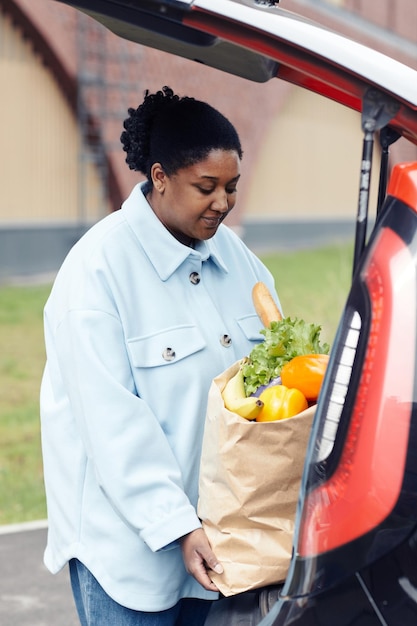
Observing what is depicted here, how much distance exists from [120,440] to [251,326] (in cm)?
47

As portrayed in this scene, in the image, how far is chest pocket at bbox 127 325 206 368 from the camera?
2.11 metres

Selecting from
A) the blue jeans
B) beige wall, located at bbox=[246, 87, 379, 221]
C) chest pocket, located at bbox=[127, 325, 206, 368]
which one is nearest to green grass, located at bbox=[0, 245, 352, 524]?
the blue jeans

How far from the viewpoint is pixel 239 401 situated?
191cm

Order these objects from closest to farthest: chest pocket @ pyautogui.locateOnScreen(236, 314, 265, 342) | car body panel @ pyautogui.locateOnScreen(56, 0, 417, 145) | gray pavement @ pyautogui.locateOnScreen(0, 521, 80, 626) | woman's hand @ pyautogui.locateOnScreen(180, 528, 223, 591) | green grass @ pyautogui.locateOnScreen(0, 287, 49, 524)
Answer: car body panel @ pyautogui.locateOnScreen(56, 0, 417, 145), woman's hand @ pyautogui.locateOnScreen(180, 528, 223, 591), chest pocket @ pyautogui.locateOnScreen(236, 314, 265, 342), gray pavement @ pyautogui.locateOnScreen(0, 521, 80, 626), green grass @ pyautogui.locateOnScreen(0, 287, 49, 524)

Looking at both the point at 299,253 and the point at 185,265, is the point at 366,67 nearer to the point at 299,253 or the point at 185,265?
the point at 185,265

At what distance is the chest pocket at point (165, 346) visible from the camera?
2.11 m

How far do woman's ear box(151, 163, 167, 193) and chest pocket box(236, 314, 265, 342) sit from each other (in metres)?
0.34

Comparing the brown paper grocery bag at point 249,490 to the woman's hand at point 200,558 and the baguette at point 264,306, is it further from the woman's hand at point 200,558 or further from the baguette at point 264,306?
the baguette at point 264,306

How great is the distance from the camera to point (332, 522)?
5.00 ft

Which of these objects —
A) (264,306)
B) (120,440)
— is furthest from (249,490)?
(264,306)

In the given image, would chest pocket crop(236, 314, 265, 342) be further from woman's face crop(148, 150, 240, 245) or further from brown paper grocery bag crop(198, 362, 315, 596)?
brown paper grocery bag crop(198, 362, 315, 596)

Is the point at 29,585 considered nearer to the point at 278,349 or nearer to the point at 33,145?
the point at 278,349

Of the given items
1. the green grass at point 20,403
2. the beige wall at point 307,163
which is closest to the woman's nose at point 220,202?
the green grass at point 20,403

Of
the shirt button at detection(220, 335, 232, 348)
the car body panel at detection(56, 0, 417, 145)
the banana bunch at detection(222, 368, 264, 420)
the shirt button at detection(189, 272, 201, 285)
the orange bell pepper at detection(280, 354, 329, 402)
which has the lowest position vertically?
the banana bunch at detection(222, 368, 264, 420)
